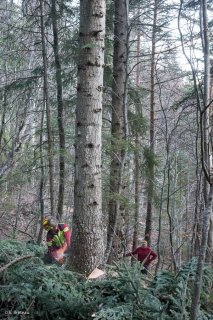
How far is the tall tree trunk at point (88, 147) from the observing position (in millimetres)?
4184

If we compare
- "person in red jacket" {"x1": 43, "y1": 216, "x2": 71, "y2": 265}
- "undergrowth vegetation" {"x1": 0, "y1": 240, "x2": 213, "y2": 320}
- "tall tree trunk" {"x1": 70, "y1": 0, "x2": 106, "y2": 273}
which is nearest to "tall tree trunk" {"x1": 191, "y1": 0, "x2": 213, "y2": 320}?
"undergrowth vegetation" {"x1": 0, "y1": 240, "x2": 213, "y2": 320}

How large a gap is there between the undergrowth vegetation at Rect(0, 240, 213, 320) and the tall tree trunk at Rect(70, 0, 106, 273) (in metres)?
0.70

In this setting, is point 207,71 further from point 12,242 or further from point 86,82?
point 12,242

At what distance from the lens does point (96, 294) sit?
3.10 metres

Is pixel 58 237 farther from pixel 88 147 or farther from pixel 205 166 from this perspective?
pixel 205 166

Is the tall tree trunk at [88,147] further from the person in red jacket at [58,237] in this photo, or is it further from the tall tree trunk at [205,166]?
the tall tree trunk at [205,166]

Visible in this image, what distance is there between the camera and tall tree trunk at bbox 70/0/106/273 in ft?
13.7

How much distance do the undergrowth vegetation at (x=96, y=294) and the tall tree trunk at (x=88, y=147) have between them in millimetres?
695

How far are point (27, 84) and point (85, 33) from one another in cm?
468

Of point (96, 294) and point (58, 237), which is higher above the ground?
point (58, 237)

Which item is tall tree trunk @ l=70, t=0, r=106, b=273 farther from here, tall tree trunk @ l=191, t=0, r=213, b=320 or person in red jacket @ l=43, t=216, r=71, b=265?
tall tree trunk @ l=191, t=0, r=213, b=320

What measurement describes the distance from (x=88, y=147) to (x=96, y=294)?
1734mm

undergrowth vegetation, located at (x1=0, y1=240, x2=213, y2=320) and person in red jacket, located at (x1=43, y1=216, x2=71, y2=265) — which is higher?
person in red jacket, located at (x1=43, y1=216, x2=71, y2=265)

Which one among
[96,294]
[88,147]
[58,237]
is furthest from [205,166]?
[58,237]
